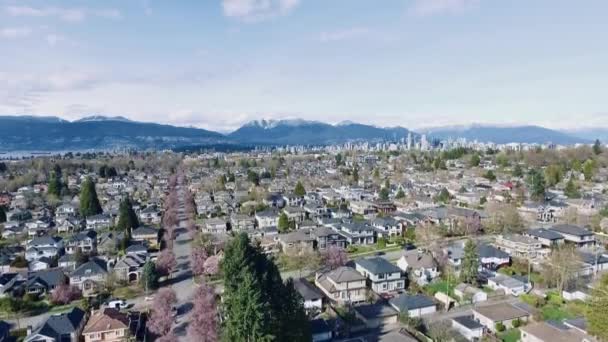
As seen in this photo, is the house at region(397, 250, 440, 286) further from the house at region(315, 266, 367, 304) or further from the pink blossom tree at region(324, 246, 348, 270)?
the house at region(315, 266, 367, 304)

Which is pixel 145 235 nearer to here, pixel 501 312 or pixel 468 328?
pixel 468 328

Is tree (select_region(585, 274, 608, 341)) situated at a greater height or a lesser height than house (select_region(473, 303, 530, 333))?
greater

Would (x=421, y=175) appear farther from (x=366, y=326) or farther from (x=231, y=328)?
(x=231, y=328)

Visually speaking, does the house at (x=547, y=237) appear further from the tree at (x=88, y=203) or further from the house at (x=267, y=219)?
the tree at (x=88, y=203)

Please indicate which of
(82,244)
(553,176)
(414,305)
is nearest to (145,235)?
(82,244)

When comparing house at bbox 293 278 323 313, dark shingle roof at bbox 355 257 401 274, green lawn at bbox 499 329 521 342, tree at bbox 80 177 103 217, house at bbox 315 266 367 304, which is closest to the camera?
green lawn at bbox 499 329 521 342

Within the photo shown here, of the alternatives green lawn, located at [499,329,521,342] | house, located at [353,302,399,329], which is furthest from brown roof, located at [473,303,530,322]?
house, located at [353,302,399,329]
